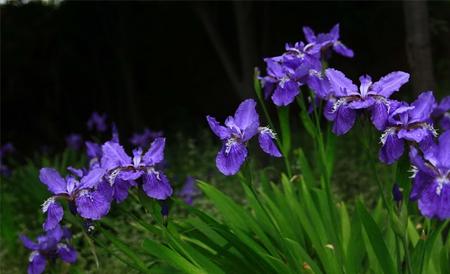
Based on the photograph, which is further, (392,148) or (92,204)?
(92,204)

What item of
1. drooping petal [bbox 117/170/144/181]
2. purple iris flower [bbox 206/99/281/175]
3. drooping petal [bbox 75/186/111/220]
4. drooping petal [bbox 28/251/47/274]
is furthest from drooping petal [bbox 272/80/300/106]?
drooping petal [bbox 28/251/47/274]

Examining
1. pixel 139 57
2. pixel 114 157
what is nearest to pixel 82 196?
pixel 114 157

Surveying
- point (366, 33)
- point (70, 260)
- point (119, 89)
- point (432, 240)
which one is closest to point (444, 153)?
point (432, 240)

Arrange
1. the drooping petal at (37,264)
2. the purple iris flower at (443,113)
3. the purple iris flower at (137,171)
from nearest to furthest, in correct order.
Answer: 1. the purple iris flower at (137,171)
2. the drooping petal at (37,264)
3. the purple iris flower at (443,113)

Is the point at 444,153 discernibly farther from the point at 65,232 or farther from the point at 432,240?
the point at 65,232

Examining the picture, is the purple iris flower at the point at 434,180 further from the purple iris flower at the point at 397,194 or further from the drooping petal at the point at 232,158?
the drooping petal at the point at 232,158

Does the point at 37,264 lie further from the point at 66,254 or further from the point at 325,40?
the point at 325,40

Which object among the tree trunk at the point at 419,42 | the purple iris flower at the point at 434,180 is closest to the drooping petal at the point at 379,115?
the purple iris flower at the point at 434,180

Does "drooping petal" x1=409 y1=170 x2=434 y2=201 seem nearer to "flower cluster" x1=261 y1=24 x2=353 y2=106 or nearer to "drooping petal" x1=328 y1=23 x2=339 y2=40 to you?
"flower cluster" x1=261 y1=24 x2=353 y2=106
